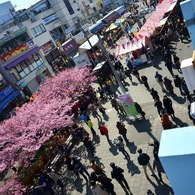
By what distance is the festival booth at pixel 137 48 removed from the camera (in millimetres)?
23469

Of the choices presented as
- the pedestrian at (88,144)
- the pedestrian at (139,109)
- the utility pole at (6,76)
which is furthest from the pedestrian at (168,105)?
the utility pole at (6,76)

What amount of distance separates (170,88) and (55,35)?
1531 inches

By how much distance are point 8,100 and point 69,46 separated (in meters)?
12.5

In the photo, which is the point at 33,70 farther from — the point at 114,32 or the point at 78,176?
the point at 78,176

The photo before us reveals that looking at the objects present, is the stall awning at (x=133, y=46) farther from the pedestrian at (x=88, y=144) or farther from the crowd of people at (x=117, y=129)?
the pedestrian at (x=88, y=144)

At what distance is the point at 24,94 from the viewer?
3416cm

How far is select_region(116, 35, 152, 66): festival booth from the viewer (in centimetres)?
2347

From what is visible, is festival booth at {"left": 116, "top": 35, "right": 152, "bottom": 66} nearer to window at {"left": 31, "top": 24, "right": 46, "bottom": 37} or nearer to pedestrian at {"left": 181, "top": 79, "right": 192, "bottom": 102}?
pedestrian at {"left": 181, "top": 79, "right": 192, "bottom": 102}

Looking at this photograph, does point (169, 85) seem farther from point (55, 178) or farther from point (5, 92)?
point (5, 92)

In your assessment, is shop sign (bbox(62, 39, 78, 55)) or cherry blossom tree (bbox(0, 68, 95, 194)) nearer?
cherry blossom tree (bbox(0, 68, 95, 194))

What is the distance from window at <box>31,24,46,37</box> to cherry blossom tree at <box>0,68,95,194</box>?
19736 millimetres

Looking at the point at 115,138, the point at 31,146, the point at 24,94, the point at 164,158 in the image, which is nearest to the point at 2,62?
the point at 24,94

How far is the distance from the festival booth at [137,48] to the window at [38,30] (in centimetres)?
2008

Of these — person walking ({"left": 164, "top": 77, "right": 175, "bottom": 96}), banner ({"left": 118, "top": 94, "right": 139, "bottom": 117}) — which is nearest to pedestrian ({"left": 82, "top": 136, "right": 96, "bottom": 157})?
banner ({"left": 118, "top": 94, "right": 139, "bottom": 117})
